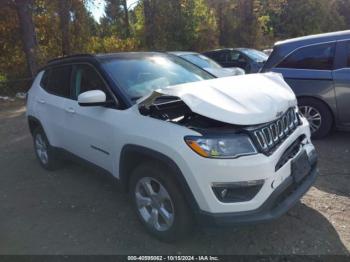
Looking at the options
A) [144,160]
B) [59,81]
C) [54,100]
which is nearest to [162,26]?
[59,81]

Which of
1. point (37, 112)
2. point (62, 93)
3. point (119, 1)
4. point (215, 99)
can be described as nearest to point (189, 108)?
point (215, 99)

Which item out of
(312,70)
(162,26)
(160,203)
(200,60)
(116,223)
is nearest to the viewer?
(160,203)

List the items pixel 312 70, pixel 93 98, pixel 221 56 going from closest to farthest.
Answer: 1. pixel 93 98
2. pixel 312 70
3. pixel 221 56

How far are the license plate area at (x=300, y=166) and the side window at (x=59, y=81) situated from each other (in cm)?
286

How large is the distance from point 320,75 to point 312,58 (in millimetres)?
322

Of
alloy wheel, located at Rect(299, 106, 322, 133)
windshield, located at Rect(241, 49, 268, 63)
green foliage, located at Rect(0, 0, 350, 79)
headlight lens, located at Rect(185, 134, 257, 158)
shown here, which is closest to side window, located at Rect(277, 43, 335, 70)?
alloy wheel, located at Rect(299, 106, 322, 133)

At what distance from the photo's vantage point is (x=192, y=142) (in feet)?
10.1

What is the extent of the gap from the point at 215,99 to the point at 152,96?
0.60m

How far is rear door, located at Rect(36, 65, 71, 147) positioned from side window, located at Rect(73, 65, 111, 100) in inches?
8.3

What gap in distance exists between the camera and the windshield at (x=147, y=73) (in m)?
4.09

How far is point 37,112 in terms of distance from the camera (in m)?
5.70

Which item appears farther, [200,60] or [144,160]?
[200,60]

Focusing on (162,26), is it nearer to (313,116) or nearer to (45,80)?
(313,116)

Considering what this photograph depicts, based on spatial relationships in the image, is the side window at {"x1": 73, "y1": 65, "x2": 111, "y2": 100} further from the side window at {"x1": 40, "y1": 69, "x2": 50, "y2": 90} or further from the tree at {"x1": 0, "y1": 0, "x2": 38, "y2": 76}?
the tree at {"x1": 0, "y1": 0, "x2": 38, "y2": 76}
